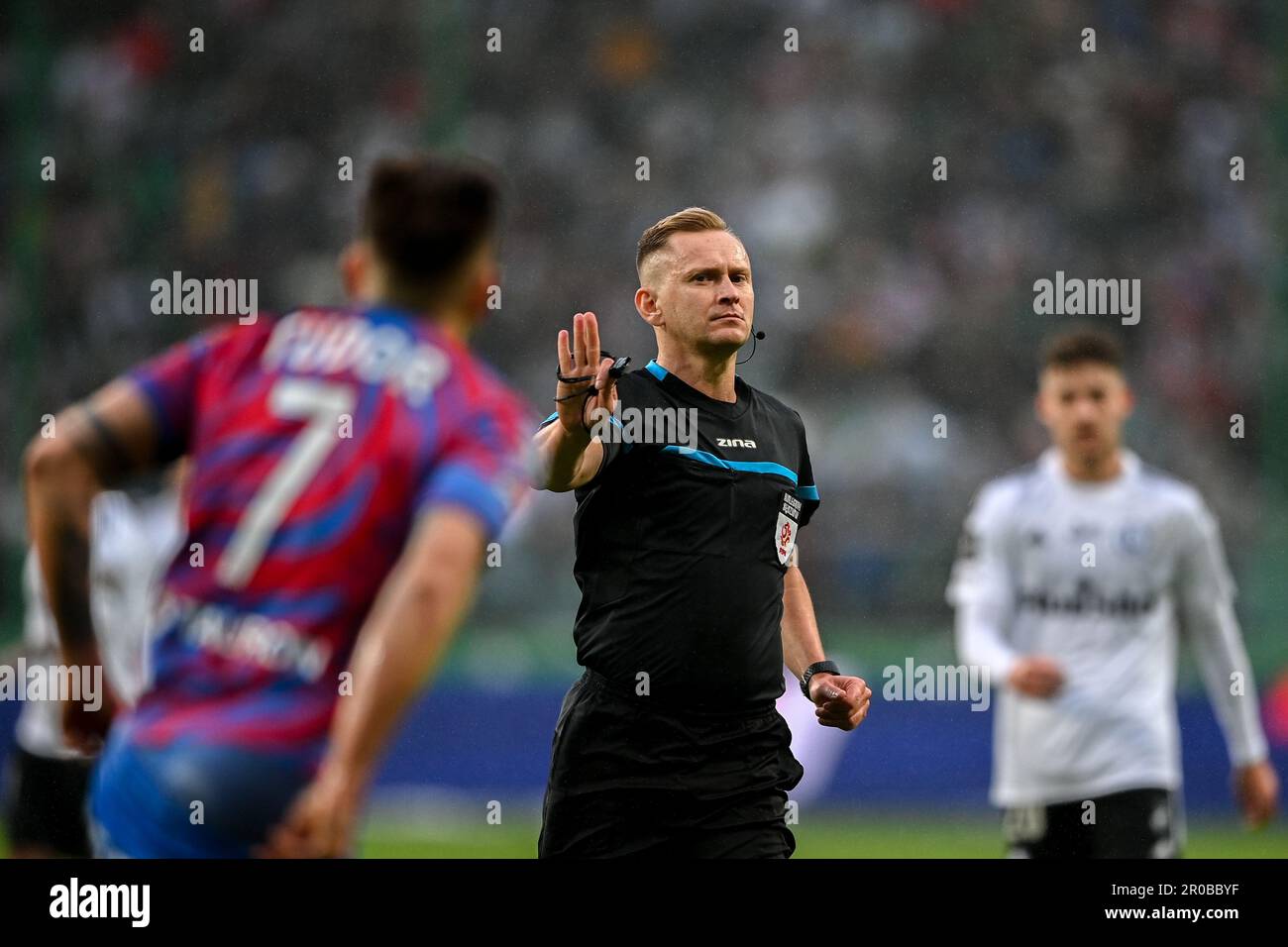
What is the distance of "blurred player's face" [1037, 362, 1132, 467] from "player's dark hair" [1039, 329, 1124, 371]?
0.02 metres

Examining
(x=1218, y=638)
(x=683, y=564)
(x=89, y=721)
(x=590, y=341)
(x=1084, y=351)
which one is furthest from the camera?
(x=1084, y=351)

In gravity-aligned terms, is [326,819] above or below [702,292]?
below

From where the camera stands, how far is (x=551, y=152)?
45.8ft

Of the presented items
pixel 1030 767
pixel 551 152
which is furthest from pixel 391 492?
pixel 551 152

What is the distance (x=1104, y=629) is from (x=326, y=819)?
442 centimetres

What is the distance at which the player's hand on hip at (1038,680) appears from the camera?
569 centimetres

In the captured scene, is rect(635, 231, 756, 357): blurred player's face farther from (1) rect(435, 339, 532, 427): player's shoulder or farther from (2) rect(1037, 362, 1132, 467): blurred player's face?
(2) rect(1037, 362, 1132, 467): blurred player's face

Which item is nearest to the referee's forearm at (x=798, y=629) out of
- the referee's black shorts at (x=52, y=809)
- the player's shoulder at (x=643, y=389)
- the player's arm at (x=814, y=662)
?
the player's arm at (x=814, y=662)

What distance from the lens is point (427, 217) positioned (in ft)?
8.81

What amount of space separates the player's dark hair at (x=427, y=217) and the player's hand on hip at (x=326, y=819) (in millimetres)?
846

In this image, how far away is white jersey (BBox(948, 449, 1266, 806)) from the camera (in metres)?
6.05

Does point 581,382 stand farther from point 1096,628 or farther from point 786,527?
point 1096,628

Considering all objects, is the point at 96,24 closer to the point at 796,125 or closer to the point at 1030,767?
the point at 796,125

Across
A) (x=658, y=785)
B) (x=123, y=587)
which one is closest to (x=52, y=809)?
(x=123, y=587)
